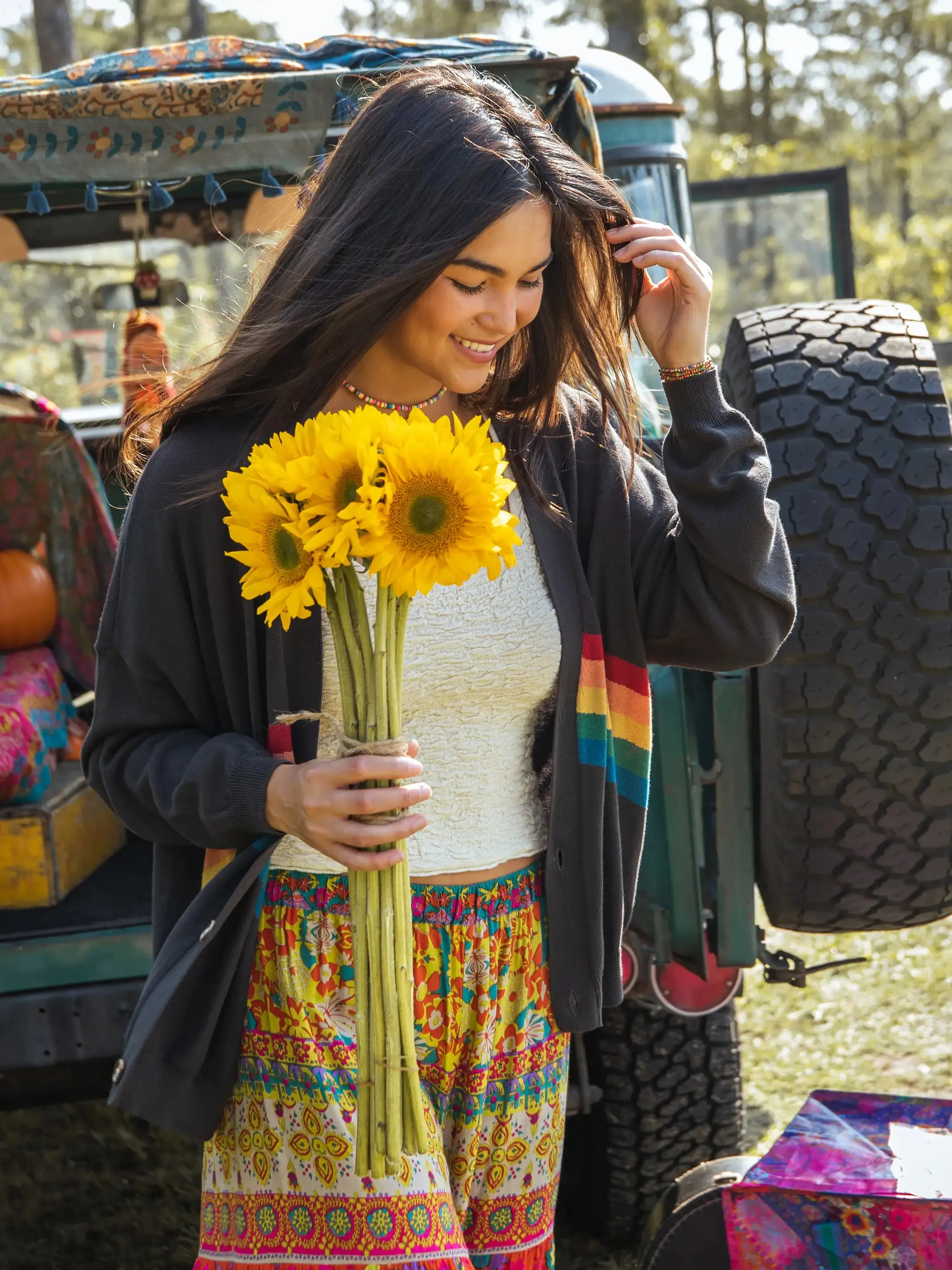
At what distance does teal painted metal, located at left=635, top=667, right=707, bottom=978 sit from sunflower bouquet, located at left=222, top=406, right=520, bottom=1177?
1314 mm

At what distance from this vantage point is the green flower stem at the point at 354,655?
5.39 feet

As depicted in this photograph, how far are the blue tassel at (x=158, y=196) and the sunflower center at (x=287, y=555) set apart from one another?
1.71 metres

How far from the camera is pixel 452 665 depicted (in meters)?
1.93

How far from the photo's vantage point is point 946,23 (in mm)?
27609

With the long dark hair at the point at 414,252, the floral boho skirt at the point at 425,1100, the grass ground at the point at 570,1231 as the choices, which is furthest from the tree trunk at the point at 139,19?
the floral boho skirt at the point at 425,1100

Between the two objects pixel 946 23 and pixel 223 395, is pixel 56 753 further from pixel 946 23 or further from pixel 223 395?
pixel 946 23

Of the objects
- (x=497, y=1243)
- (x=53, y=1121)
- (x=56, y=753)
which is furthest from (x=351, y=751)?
(x=53, y=1121)

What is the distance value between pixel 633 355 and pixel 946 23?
27745mm

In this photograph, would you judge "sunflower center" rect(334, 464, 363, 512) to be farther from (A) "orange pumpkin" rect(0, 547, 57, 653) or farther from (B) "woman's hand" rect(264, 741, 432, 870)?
(A) "orange pumpkin" rect(0, 547, 57, 653)

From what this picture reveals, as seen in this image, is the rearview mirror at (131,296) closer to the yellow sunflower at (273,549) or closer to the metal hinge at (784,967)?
the metal hinge at (784,967)

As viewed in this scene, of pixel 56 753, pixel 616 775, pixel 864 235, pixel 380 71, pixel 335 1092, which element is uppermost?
pixel 380 71

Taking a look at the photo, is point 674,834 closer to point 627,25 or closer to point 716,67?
point 627,25

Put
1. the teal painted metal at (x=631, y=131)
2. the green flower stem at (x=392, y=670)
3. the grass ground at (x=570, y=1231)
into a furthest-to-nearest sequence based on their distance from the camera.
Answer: the teal painted metal at (x=631, y=131) → the grass ground at (x=570, y=1231) → the green flower stem at (x=392, y=670)

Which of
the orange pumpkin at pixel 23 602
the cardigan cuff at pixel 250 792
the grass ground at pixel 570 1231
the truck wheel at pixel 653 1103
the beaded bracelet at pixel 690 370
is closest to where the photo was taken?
the cardigan cuff at pixel 250 792
